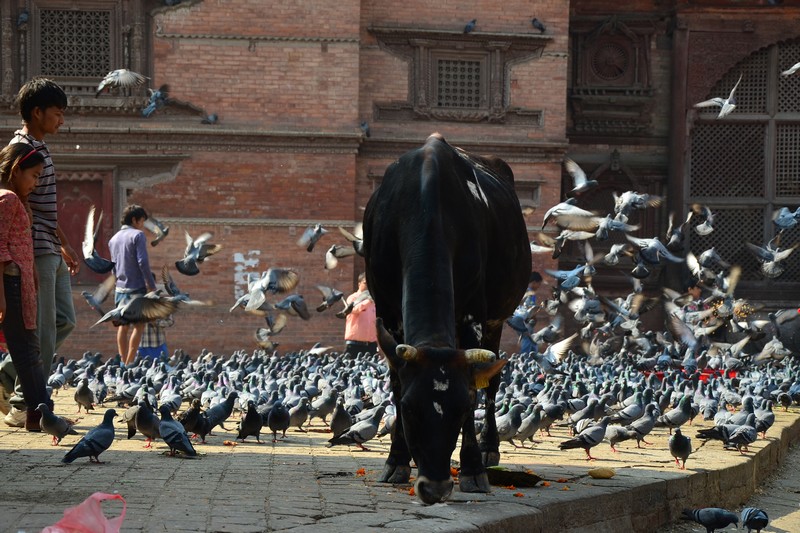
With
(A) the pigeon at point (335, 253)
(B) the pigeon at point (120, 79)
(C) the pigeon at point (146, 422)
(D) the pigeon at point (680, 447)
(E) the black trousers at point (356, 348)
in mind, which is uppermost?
(B) the pigeon at point (120, 79)

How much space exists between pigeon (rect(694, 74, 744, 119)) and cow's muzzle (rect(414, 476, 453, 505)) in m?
19.3

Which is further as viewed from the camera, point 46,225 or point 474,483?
point 46,225

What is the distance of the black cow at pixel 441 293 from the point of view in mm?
6473

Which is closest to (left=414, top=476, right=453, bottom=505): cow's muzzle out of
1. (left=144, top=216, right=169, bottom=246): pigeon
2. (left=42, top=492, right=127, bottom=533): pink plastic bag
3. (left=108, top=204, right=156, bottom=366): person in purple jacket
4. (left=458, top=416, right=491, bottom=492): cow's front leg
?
(left=458, top=416, right=491, bottom=492): cow's front leg

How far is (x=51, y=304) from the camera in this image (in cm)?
921

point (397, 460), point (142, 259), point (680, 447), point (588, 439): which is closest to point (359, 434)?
point (588, 439)

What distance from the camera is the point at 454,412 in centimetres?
648

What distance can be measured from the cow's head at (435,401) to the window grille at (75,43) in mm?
18212

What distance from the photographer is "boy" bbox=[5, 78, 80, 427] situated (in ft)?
29.5

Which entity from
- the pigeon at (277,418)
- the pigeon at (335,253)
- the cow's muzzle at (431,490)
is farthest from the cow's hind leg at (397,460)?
the pigeon at (335,253)

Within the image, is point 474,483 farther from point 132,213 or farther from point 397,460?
point 132,213

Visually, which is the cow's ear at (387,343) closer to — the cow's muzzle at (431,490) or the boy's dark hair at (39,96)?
the cow's muzzle at (431,490)

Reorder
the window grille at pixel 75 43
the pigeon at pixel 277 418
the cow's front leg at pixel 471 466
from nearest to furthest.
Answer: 1. the cow's front leg at pixel 471 466
2. the pigeon at pixel 277 418
3. the window grille at pixel 75 43

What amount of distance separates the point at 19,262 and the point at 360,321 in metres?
11.4
